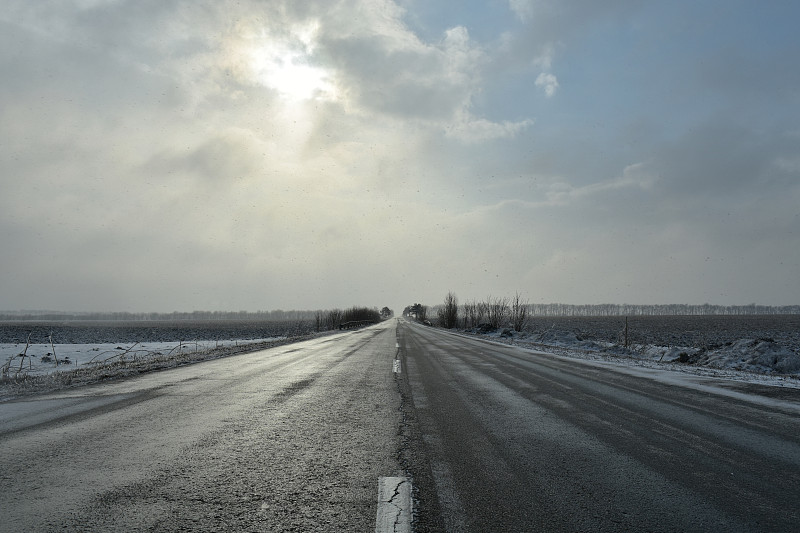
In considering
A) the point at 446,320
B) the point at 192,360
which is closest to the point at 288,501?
the point at 192,360

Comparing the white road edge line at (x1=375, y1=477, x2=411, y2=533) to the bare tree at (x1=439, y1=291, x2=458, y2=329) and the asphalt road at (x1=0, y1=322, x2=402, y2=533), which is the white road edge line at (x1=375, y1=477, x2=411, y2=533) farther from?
the bare tree at (x1=439, y1=291, x2=458, y2=329)

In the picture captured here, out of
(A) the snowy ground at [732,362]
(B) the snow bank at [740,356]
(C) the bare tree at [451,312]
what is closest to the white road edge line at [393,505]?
(A) the snowy ground at [732,362]

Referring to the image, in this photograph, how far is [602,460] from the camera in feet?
12.6

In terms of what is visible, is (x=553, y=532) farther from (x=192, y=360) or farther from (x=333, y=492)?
(x=192, y=360)

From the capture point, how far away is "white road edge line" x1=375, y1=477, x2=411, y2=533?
2.46m

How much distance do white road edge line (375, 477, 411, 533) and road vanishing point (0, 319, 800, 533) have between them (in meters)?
0.01

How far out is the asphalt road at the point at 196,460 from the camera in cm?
265

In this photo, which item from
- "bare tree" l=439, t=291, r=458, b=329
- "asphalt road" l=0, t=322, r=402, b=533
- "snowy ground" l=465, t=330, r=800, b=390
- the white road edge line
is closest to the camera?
the white road edge line

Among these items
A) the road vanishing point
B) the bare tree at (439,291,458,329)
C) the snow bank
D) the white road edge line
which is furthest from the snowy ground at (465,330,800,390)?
the bare tree at (439,291,458,329)

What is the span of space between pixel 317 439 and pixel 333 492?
1.48 metres

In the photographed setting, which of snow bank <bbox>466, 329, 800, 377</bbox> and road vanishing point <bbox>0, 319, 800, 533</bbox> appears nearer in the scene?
road vanishing point <bbox>0, 319, 800, 533</bbox>

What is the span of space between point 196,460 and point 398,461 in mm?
1801

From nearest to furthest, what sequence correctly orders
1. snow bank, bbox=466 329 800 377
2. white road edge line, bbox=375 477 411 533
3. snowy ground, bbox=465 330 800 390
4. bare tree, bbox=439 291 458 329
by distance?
white road edge line, bbox=375 477 411 533, snowy ground, bbox=465 330 800 390, snow bank, bbox=466 329 800 377, bare tree, bbox=439 291 458 329

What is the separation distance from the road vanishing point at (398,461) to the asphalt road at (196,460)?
0.02 metres
